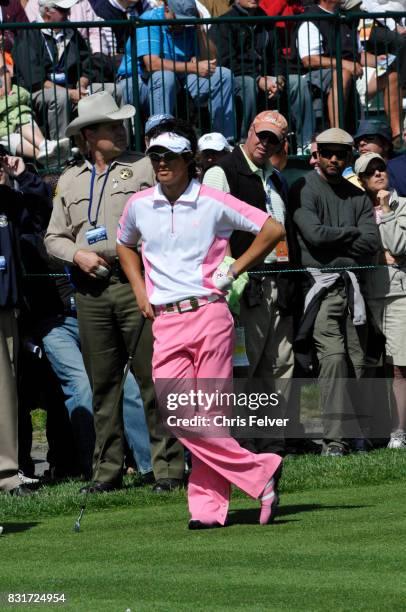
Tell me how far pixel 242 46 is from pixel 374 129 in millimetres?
1465

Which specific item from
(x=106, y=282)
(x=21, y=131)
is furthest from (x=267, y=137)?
(x=21, y=131)

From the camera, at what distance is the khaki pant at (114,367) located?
9.87 m

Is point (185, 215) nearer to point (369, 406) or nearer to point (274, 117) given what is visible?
point (274, 117)

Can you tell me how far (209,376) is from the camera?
26.7 ft

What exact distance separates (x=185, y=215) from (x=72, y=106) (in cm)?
455

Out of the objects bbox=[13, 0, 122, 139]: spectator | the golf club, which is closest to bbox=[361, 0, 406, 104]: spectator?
bbox=[13, 0, 122, 139]: spectator

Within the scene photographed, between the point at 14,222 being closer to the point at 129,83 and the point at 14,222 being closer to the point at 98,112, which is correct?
the point at 98,112

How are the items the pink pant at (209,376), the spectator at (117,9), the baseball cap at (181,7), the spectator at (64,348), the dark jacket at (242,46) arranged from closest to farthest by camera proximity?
1. the pink pant at (209,376)
2. the spectator at (64,348)
3. the dark jacket at (242,46)
4. the baseball cap at (181,7)
5. the spectator at (117,9)

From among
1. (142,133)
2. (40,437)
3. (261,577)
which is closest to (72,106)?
(142,133)

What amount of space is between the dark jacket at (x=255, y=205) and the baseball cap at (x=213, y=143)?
592 mm

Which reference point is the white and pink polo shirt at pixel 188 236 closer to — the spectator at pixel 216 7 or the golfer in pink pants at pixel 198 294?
the golfer in pink pants at pixel 198 294

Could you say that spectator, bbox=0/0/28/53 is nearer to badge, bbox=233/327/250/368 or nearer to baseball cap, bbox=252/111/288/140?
baseball cap, bbox=252/111/288/140

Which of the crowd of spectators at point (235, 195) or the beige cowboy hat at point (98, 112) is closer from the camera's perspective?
the beige cowboy hat at point (98, 112)

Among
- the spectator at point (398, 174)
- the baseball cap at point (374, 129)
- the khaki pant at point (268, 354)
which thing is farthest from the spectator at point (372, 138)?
the khaki pant at point (268, 354)
